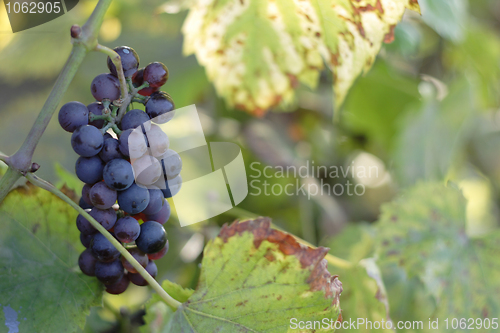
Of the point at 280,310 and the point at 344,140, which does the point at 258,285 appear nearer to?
the point at 280,310

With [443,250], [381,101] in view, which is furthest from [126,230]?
[381,101]

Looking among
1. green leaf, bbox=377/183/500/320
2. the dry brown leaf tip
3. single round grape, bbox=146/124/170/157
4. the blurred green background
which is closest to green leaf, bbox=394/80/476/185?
the blurred green background

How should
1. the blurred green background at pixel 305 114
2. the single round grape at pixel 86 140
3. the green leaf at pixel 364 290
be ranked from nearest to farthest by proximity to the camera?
1. the single round grape at pixel 86 140
2. the green leaf at pixel 364 290
3. the blurred green background at pixel 305 114

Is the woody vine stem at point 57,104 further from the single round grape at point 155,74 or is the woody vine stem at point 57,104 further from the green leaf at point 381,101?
the green leaf at point 381,101

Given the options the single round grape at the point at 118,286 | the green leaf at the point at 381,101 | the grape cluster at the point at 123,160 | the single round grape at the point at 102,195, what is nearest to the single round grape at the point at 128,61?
the grape cluster at the point at 123,160

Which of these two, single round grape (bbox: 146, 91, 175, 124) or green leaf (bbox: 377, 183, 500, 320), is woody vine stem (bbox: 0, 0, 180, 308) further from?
green leaf (bbox: 377, 183, 500, 320)

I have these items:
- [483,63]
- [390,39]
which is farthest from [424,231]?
[483,63]
